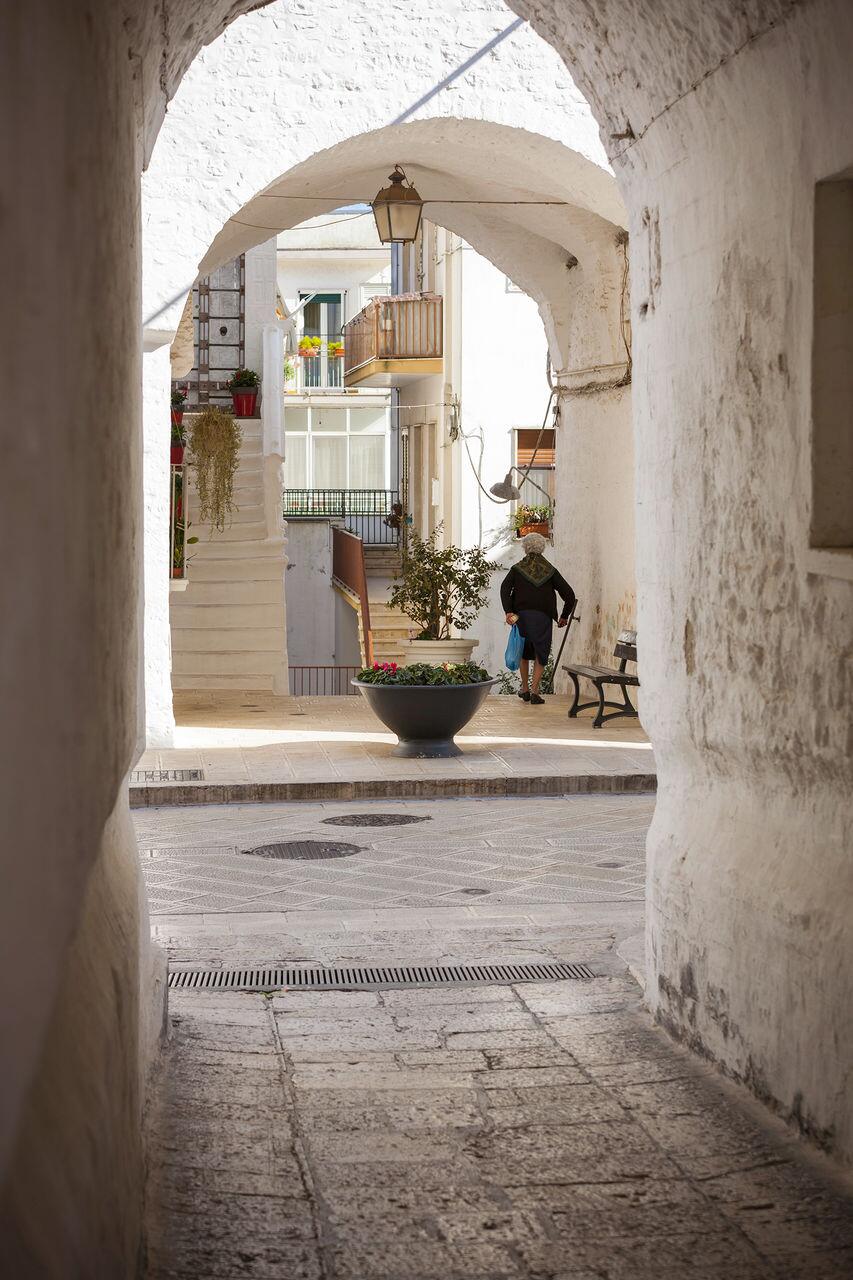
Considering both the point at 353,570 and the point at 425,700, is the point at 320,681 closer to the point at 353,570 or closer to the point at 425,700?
the point at 353,570

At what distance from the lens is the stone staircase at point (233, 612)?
20328 millimetres

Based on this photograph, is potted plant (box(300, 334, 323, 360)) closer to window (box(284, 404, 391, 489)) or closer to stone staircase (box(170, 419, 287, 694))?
window (box(284, 404, 391, 489))

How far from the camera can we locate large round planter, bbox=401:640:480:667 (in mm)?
15867

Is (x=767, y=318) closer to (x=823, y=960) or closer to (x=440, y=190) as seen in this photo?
(x=823, y=960)

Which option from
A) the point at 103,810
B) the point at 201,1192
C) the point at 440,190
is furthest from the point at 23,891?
the point at 440,190

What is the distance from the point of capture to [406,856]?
8.80m

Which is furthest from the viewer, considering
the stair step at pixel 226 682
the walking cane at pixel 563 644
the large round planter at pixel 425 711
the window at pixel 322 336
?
the window at pixel 322 336

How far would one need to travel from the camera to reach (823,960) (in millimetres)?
4309

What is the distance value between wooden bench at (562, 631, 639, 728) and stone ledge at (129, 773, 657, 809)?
2.69m

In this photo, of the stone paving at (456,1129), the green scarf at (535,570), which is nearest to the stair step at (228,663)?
the green scarf at (535,570)

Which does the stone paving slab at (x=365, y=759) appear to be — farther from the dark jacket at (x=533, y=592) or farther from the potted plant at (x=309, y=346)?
the potted plant at (x=309, y=346)

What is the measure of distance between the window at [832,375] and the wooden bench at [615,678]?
9.27 m

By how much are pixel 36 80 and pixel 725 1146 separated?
325 cm

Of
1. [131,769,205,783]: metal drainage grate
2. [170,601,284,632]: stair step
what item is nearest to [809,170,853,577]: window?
[131,769,205,783]: metal drainage grate
